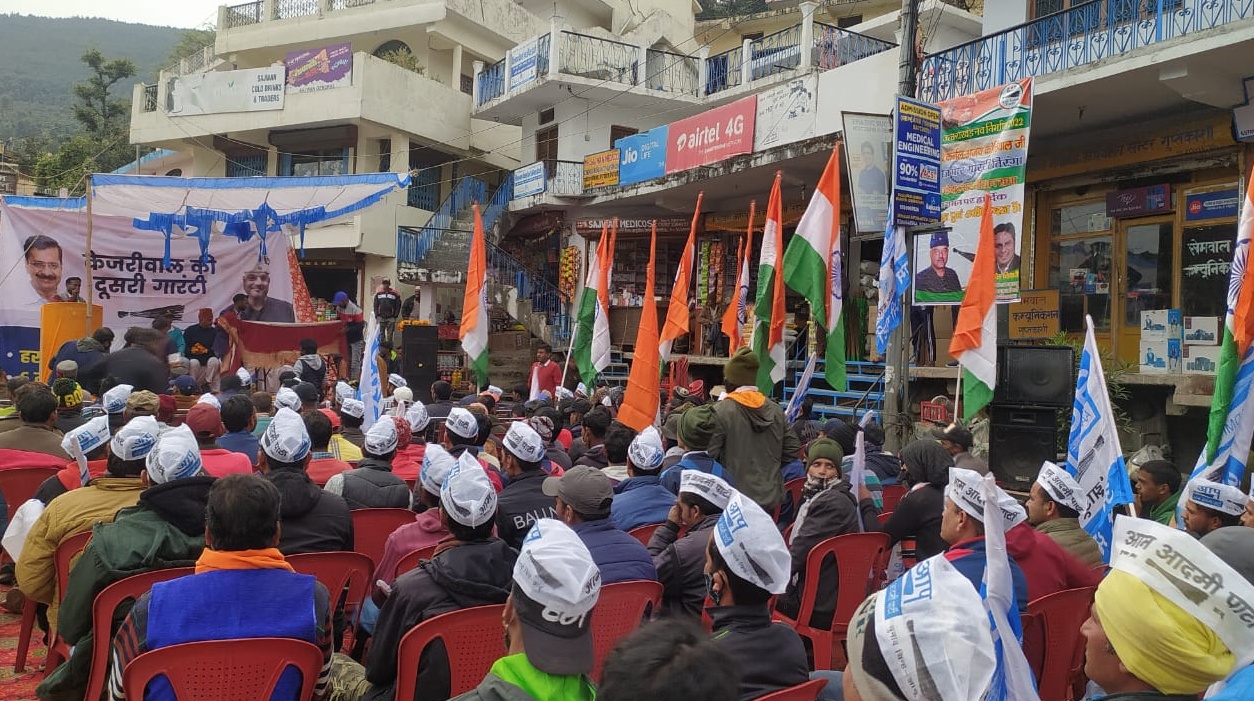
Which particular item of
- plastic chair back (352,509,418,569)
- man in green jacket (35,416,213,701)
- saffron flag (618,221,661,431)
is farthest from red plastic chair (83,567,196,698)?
saffron flag (618,221,661,431)

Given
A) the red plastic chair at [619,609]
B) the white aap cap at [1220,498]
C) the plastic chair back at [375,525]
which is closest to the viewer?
the red plastic chair at [619,609]

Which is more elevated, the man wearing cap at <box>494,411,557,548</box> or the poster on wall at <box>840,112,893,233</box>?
the poster on wall at <box>840,112,893,233</box>

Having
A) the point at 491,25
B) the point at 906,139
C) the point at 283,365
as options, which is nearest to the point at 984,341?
the point at 906,139

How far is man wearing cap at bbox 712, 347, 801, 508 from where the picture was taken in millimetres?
5984

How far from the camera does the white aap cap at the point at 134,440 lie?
390 cm

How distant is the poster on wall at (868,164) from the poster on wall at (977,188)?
2.66ft

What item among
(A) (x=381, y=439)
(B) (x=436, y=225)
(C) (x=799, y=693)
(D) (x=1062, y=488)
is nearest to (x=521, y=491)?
(A) (x=381, y=439)

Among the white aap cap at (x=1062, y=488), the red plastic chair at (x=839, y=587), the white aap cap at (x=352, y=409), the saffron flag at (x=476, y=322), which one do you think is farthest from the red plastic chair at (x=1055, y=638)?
the saffron flag at (x=476, y=322)

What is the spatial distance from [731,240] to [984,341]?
12.0 meters

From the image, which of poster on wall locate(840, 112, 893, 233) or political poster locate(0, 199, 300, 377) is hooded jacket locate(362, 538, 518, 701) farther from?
political poster locate(0, 199, 300, 377)

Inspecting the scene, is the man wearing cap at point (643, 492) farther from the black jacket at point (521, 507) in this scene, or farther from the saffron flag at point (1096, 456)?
the saffron flag at point (1096, 456)

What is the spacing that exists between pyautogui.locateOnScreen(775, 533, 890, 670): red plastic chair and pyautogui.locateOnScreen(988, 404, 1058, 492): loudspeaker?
4.77 meters

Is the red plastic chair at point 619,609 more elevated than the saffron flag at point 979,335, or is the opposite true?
the saffron flag at point 979,335

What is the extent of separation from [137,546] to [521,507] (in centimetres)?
167
